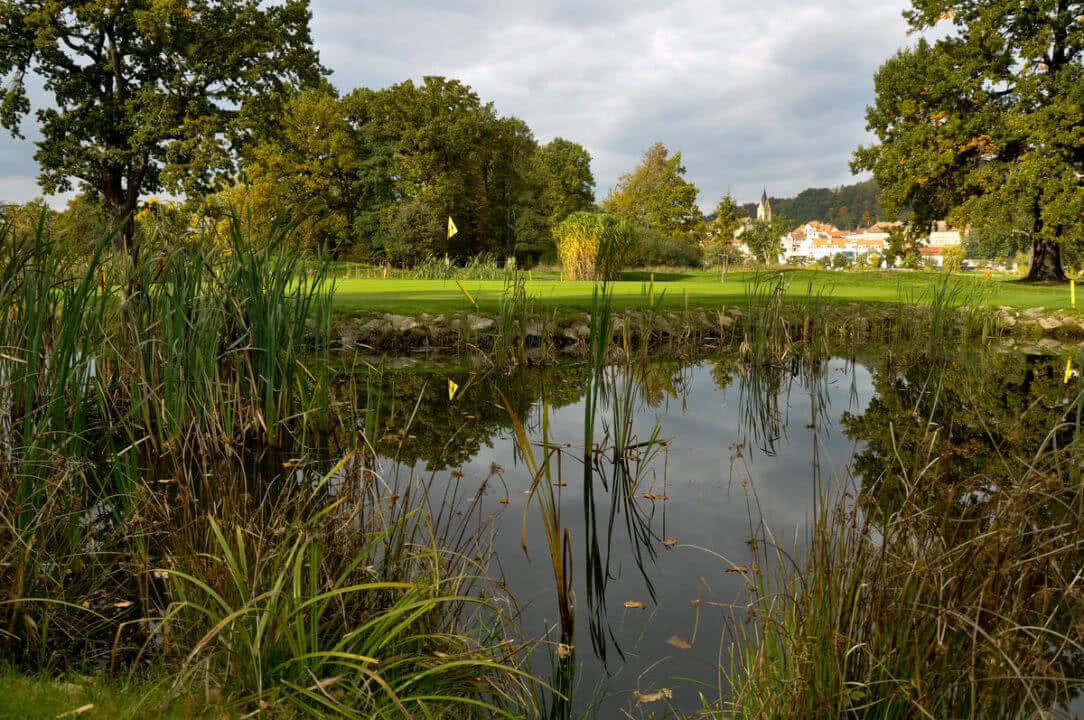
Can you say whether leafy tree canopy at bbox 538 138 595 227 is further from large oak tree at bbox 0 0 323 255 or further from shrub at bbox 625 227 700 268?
large oak tree at bbox 0 0 323 255

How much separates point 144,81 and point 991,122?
2323 centimetres

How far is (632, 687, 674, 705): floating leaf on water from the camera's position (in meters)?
1.79

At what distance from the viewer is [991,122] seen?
18.1 m

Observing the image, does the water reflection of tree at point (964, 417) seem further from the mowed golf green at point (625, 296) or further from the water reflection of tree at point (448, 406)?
the water reflection of tree at point (448, 406)

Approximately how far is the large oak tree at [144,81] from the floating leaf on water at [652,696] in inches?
800

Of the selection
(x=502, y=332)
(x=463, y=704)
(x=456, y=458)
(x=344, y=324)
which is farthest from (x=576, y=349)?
(x=463, y=704)

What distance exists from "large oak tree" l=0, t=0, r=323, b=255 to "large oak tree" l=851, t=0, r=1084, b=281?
1755 cm

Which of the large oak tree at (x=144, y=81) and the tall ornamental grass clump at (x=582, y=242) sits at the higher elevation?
the large oak tree at (x=144, y=81)

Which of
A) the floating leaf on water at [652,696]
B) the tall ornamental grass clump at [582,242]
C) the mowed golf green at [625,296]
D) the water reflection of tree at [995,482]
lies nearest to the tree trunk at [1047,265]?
the mowed golf green at [625,296]

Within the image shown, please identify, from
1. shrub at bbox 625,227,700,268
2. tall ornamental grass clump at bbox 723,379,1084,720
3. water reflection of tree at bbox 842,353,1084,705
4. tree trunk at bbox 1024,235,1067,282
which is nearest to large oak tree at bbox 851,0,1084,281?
tree trunk at bbox 1024,235,1067,282

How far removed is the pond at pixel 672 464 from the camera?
2096mm

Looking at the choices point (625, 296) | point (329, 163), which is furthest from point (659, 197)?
point (625, 296)

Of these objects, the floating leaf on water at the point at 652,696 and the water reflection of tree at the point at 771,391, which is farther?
the water reflection of tree at the point at 771,391

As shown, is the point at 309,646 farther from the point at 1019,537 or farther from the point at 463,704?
the point at 1019,537
